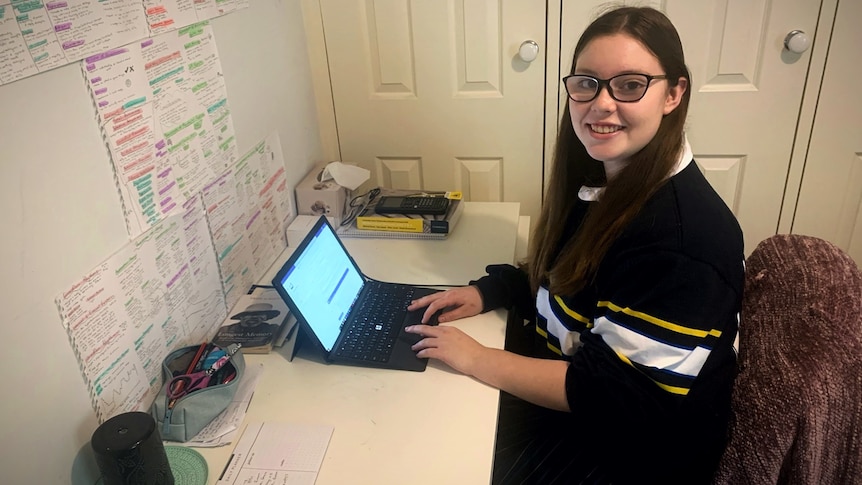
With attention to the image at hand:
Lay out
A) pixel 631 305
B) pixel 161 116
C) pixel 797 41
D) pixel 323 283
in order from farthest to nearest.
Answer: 1. pixel 797 41
2. pixel 323 283
3. pixel 161 116
4. pixel 631 305

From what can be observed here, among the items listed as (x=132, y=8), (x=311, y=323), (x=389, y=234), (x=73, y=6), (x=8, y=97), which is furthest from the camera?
(x=389, y=234)

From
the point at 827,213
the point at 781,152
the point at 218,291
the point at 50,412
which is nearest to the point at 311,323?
the point at 218,291

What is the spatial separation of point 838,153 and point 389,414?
1.56 metres

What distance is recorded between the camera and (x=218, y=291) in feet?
4.50

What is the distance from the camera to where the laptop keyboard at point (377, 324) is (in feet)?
4.12

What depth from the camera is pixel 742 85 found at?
1.84 m

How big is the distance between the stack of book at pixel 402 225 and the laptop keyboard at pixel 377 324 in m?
0.29

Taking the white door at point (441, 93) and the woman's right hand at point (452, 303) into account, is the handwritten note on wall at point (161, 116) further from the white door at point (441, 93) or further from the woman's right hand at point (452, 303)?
the white door at point (441, 93)

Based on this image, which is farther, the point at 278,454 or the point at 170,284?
the point at 170,284

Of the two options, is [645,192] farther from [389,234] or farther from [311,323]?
[389,234]

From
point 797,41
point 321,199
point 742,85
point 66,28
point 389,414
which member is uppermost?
point 66,28

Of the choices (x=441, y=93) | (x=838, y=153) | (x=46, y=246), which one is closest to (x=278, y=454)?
(x=46, y=246)

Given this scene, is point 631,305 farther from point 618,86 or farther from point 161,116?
point 161,116

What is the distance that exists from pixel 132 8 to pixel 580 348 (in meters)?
0.96
